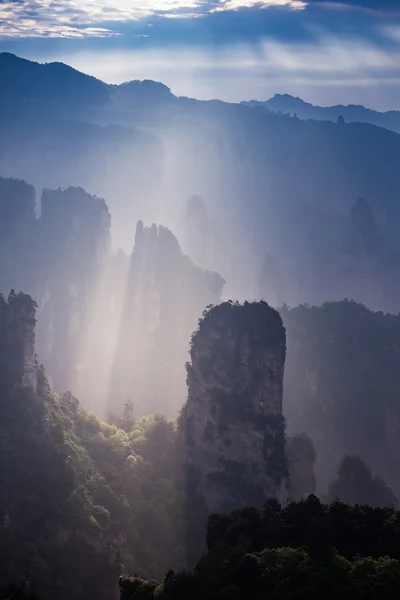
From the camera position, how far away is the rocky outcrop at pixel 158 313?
8550 cm

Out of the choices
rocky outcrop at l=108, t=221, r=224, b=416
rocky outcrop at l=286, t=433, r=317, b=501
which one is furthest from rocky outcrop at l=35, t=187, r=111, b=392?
rocky outcrop at l=286, t=433, r=317, b=501

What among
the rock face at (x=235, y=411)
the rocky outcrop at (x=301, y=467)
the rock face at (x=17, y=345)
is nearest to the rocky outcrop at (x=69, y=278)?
the rock face at (x=17, y=345)

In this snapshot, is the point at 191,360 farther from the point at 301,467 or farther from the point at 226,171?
the point at 226,171

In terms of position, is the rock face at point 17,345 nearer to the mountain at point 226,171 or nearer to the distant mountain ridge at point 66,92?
the mountain at point 226,171

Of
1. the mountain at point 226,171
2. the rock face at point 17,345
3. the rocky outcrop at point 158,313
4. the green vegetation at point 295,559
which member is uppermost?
the mountain at point 226,171

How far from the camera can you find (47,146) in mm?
142875

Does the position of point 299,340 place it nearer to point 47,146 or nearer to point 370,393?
point 370,393

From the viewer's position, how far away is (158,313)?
92.4 m

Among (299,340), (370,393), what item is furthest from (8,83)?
(370,393)

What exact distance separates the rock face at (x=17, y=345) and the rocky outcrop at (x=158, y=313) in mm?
34454

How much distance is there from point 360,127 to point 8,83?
7954 centimetres

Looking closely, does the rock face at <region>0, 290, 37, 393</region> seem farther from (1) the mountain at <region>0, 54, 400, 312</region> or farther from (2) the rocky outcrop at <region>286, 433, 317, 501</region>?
(1) the mountain at <region>0, 54, 400, 312</region>

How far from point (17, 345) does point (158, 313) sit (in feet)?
147

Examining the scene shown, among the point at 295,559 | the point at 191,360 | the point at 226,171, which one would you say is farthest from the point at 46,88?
the point at 295,559
